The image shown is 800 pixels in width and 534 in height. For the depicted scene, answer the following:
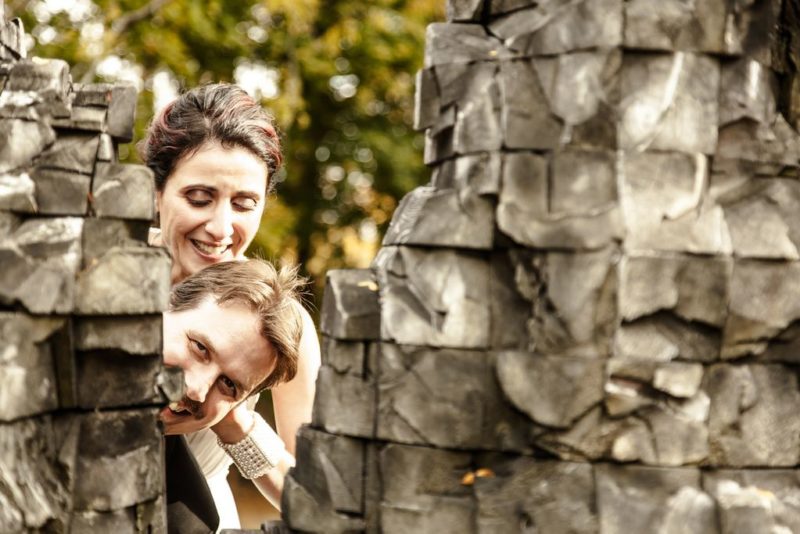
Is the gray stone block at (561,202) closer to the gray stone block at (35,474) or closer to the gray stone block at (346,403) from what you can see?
the gray stone block at (346,403)

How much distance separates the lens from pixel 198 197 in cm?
374

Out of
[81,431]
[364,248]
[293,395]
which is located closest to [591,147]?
[81,431]

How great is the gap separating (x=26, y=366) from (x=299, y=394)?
2169 millimetres

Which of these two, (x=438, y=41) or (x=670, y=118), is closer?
(x=670, y=118)

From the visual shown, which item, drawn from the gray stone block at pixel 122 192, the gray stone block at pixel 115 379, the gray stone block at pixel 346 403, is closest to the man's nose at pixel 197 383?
the gray stone block at pixel 115 379

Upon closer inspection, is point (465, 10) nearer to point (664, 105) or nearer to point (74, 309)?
point (664, 105)

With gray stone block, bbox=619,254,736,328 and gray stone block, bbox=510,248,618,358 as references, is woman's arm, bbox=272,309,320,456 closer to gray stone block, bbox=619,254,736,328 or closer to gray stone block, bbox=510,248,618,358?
gray stone block, bbox=510,248,618,358

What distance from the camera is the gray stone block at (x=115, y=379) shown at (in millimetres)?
2324

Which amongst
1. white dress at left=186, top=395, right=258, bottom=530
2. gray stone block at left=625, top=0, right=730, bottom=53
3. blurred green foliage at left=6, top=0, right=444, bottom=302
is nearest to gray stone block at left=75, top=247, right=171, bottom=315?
gray stone block at left=625, top=0, right=730, bottom=53

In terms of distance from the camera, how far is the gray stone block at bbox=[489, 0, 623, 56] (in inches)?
86.4

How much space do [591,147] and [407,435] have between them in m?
0.76

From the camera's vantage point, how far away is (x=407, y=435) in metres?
2.32

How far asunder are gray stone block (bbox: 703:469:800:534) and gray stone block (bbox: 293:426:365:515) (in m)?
0.78

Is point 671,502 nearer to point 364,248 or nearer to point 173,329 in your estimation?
point 173,329
